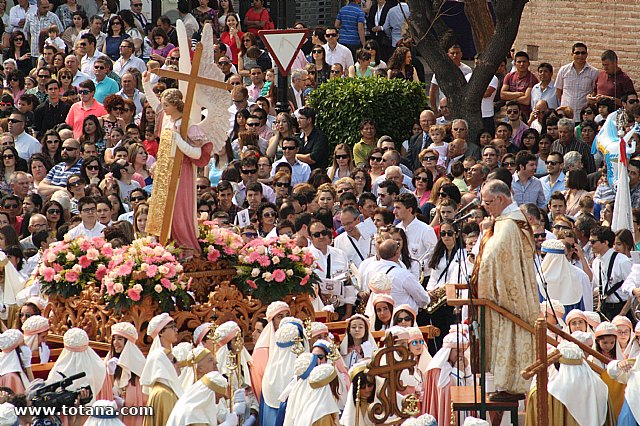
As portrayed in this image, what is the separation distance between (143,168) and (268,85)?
12.7ft

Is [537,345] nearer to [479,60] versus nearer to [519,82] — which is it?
[479,60]

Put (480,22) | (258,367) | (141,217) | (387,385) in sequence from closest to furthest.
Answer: (387,385), (258,367), (141,217), (480,22)

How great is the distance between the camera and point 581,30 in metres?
25.0

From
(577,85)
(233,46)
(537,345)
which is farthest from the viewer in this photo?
(233,46)

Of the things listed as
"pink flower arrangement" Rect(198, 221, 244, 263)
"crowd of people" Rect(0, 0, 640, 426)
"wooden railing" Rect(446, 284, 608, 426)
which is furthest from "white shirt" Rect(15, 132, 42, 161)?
"wooden railing" Rect(446, 284, 608, 426)

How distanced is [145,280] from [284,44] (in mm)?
7294

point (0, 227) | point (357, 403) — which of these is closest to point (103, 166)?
point (0, 227)

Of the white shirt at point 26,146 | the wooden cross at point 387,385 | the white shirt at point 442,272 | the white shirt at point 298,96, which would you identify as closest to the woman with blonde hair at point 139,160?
the white shirt at point 26,146

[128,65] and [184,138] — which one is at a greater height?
[128,65]

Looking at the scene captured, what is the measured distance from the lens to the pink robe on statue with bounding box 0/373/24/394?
1339cm

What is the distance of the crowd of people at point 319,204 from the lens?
509 inches

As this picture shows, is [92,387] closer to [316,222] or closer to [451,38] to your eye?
[316,222]

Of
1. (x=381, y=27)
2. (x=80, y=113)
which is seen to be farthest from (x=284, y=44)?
(x=381, y=27)
